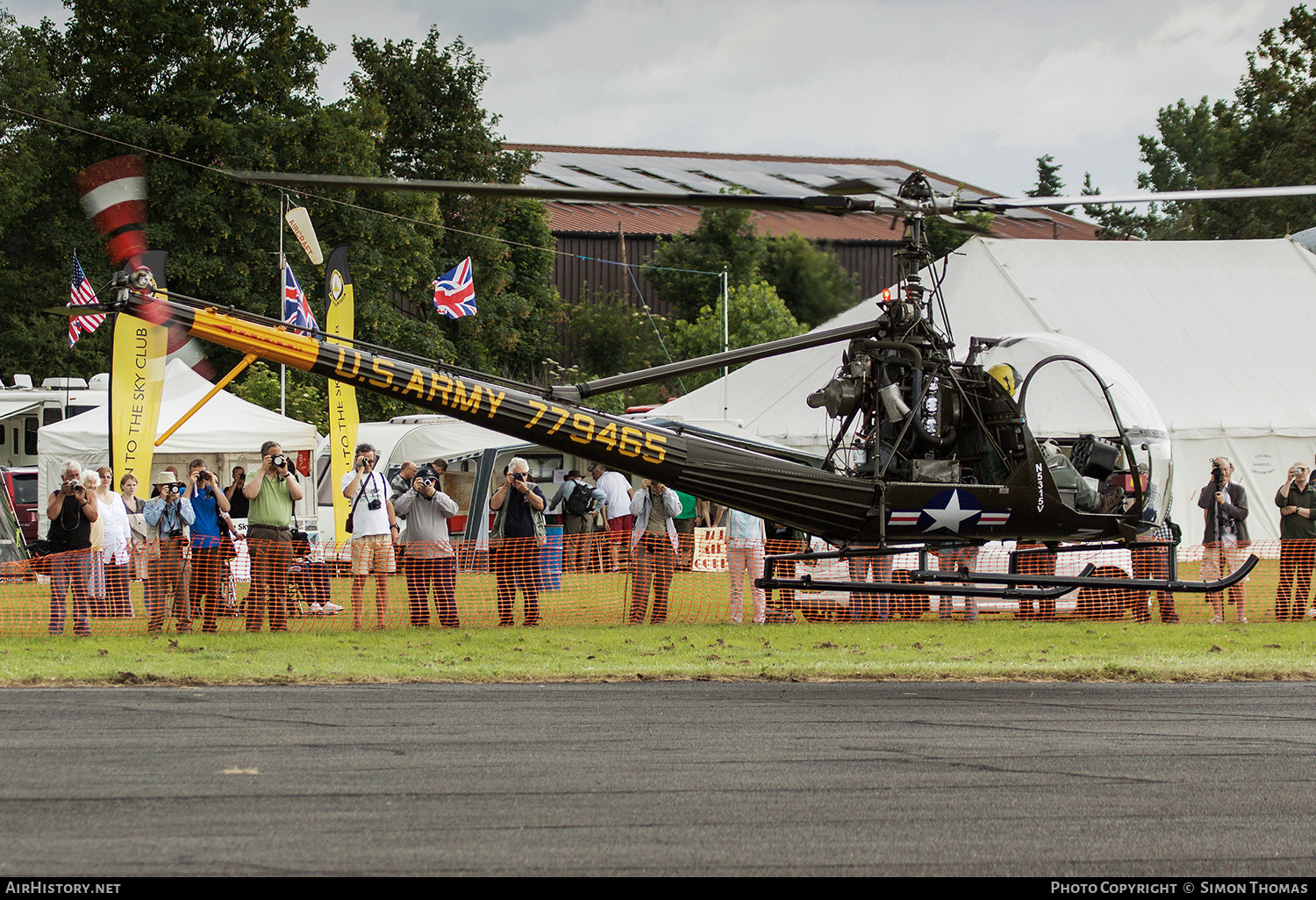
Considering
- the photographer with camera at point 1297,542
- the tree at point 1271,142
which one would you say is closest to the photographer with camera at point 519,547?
the photographer with camera at point 1297,542

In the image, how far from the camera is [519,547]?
1396cm

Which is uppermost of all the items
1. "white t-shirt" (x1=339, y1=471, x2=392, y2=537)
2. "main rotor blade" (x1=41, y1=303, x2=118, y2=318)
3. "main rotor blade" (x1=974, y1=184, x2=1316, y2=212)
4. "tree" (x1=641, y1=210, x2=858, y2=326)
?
"tree" (x1=641, y1=210, x2=858, y2=326)

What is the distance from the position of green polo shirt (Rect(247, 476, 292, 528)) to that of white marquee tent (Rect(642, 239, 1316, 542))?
9.71 m

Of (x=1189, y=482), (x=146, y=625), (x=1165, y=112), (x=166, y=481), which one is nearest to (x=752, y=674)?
(x=146, y=625)

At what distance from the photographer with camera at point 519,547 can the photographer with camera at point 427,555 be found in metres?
0.50

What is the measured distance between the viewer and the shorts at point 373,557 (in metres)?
13.7

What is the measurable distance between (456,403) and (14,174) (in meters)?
30.1

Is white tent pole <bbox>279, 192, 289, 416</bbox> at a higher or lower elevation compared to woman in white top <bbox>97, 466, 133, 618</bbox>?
higher

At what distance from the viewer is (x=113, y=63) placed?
109 ft

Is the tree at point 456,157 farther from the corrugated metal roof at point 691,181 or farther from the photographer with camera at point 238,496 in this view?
the photographer with camera at point 238,496

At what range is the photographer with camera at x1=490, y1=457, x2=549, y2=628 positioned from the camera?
13.6m

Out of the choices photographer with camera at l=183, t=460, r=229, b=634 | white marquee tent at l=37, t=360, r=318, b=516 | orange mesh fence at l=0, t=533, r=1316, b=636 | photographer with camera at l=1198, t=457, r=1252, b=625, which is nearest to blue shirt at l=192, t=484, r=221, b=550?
photographer with camera at l=183, t=460, r=229, b=634

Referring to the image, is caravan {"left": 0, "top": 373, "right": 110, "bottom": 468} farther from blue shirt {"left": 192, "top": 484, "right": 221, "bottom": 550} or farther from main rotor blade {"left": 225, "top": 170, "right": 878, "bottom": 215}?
main rotor blade {"left": 225, "top": 170, "right": 878, "bottom": 215}
